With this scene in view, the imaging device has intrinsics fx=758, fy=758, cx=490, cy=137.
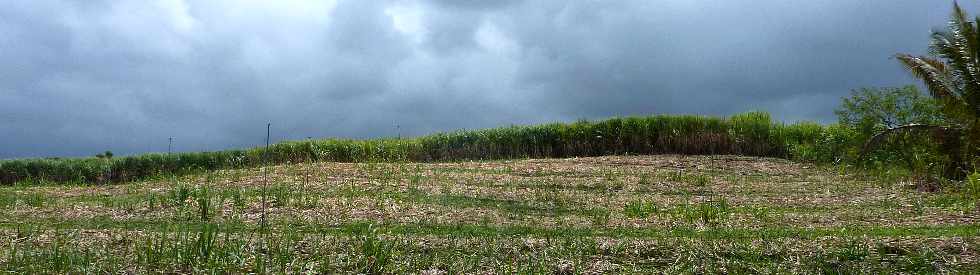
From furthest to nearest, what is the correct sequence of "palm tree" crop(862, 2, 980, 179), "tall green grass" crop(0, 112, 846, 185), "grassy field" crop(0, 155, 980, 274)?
"tall green grass" crop(0, 112, 846, 185), "palm tree" crop(862, 2, 980, 179), "grassy field" crop(0, 155, 980, 274)

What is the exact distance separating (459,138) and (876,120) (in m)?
13.5

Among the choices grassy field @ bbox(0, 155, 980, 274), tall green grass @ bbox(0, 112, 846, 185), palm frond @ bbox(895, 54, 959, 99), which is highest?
palm frond @ bbox(895, 54, 959, 99)

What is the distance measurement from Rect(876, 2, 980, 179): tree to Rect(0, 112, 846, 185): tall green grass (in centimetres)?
649

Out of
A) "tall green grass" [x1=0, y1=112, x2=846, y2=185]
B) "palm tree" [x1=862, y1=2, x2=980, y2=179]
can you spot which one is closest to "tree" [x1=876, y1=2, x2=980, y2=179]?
"palm tree" [x1=862, y1=2, x2=980, y2=179]

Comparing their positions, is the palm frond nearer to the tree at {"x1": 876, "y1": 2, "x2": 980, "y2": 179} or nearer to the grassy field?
the tree at {"x1": 876, "y1": 2, "x2": 980, "y2": 179}

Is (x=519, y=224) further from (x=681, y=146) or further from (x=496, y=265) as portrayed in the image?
(x=681, y=146)

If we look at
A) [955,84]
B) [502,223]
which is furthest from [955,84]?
[502,223]

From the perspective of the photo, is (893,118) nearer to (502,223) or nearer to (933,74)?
(933,74)

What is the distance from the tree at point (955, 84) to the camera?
17.0 metres

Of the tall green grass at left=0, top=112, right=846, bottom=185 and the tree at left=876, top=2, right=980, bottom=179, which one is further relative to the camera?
the tall green grass at left=0, top=112, right=846, bottom=185

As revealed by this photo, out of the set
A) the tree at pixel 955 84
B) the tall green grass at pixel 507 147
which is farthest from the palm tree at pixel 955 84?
the tall green grass at pixel 507 147

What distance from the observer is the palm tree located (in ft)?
55.9

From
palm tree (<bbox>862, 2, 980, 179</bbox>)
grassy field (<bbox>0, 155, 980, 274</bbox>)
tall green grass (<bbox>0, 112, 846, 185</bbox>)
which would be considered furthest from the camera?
tall green grass (<bbox>0, 112, 846, 185</bbox>)

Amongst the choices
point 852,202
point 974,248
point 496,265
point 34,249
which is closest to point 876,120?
point 852,202
